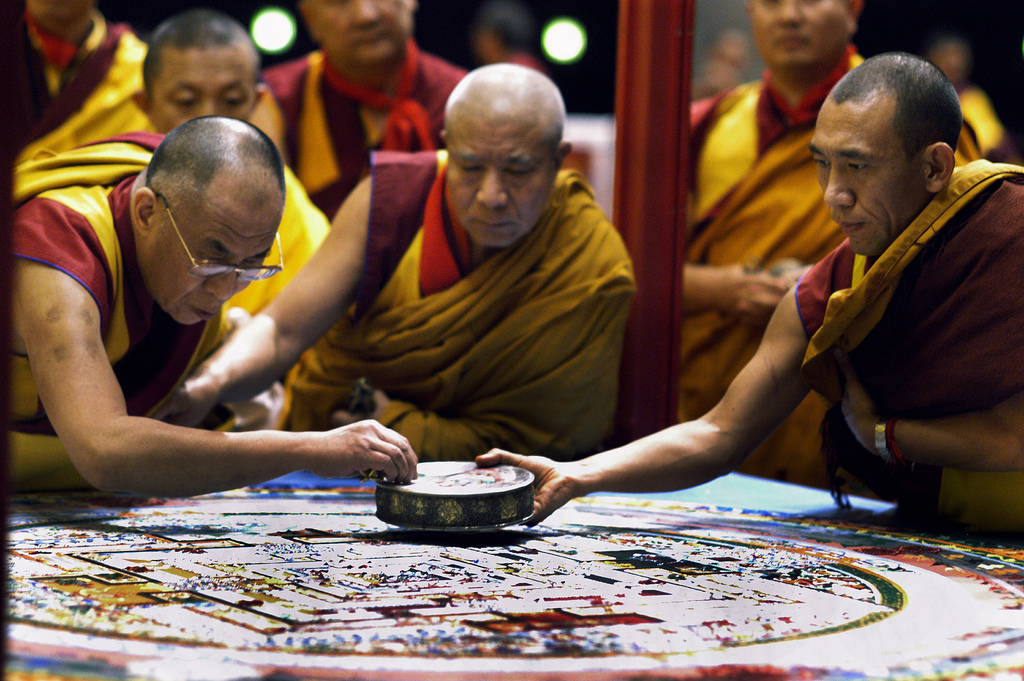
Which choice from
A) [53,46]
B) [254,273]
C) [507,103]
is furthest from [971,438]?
[53,46]

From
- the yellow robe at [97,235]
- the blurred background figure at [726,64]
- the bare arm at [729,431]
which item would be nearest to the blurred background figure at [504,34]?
the blurred background figure at [726,64]

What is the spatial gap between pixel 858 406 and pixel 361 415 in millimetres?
1618

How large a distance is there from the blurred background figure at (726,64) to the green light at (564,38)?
1015mm

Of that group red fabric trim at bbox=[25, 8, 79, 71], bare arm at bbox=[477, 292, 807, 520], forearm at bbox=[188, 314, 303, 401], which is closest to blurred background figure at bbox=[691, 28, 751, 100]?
red fabric trim at bbox=[25, 8, 79, 71]

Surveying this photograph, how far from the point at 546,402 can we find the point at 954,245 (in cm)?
143

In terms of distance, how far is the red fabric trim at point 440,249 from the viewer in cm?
367

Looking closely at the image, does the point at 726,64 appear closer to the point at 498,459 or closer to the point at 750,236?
the point at 750,236

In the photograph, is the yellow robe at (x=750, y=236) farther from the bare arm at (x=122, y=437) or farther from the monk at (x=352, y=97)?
the bare arm at (x=122, y=437)

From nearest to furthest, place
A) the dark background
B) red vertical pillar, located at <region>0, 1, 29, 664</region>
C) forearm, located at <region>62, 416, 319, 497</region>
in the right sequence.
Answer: red vertical pillar, located at <region>0, 1, 29, 664</region>, forearm, located at <region>62, 416, 319, 497</region>, the dark background

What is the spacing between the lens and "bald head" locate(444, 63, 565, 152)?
3500mm

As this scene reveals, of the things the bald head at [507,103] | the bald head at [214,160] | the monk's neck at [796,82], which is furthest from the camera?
the monk's neck at [796,82]

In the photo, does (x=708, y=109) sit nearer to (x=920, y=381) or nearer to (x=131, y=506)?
(x=920, y=381)

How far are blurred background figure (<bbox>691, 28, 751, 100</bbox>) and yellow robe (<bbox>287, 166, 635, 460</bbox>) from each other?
585 cm

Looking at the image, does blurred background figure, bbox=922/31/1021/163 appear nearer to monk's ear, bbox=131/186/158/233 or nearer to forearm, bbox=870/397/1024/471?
forearm, bbox=870/397/1024/471
